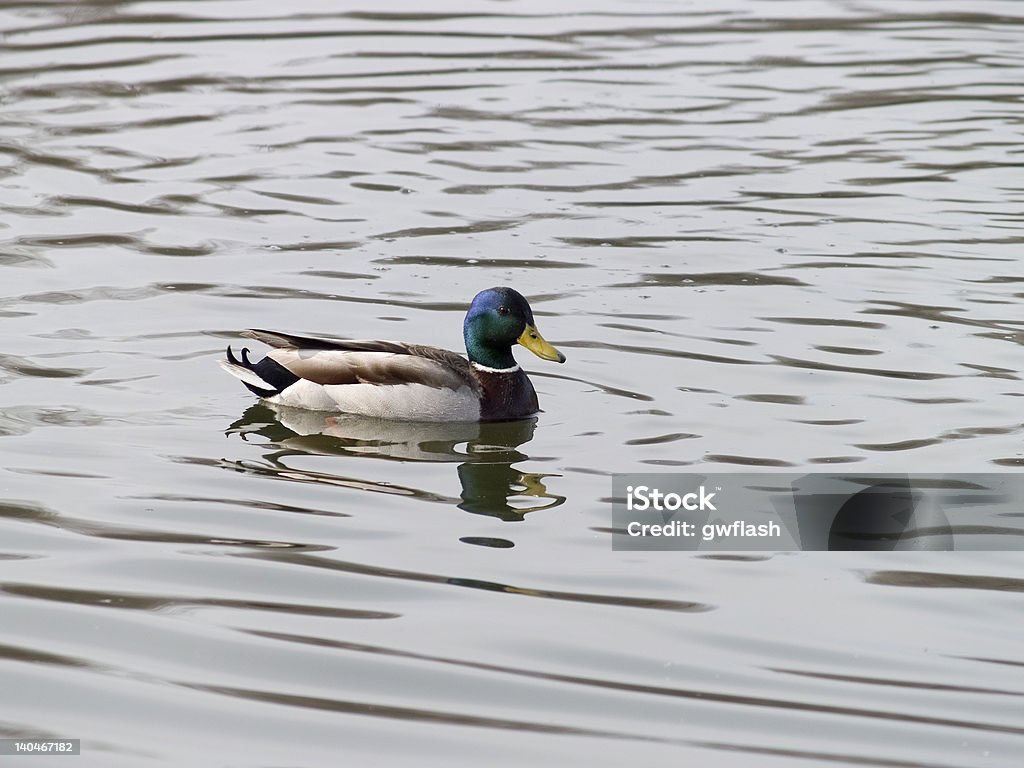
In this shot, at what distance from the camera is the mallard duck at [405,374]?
8734mm

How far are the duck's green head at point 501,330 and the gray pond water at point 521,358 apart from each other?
0.34 m

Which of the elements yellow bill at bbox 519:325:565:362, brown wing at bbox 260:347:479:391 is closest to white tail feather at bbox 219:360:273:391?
brown wing at bbox 260:347:479:391

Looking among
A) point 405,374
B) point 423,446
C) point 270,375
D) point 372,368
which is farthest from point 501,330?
point 270,375

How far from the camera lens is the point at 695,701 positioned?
5379 mm

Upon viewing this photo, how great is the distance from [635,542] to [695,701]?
1.54 m

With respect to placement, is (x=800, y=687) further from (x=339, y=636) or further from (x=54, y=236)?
(x=54, y=236)

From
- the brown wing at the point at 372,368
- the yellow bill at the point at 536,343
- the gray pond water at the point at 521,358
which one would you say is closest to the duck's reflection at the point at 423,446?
the gray pond water at the point at 521,358

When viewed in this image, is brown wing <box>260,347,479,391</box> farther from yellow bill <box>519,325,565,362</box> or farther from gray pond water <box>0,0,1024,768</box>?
yellow bill <box>519,325,565,362</box>

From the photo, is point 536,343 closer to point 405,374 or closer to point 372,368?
point 405,374

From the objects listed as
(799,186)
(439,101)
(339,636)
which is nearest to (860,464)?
(339,636)

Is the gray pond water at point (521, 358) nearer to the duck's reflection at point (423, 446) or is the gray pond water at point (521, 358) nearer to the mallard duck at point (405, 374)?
the duck's reflection at point (423, 446)

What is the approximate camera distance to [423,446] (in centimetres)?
845

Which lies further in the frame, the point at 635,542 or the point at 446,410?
the point at 446,410

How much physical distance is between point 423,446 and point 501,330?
90 cm
